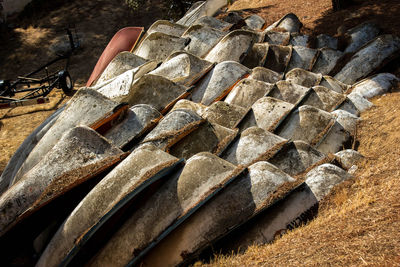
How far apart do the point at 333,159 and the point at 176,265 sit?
280 cm

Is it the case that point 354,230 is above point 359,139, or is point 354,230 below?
above

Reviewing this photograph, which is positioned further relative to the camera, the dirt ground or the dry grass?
the dirt ground

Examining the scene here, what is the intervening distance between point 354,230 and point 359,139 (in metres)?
3.12

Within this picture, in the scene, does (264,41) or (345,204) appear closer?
(345,204)

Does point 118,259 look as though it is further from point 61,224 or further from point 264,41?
point 264,41

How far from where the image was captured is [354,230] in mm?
3486

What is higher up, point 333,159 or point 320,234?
point 320,234

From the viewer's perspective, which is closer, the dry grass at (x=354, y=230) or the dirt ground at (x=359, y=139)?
the dry grass at (x=354, y=230)

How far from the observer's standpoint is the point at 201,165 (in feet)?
14.2

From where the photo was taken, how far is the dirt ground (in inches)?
128

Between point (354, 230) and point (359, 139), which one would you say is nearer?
point (354, 230)

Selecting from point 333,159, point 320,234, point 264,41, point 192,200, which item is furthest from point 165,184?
point 264,41

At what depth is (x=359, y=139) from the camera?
20.4 feet

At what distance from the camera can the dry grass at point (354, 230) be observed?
307 centimetres
